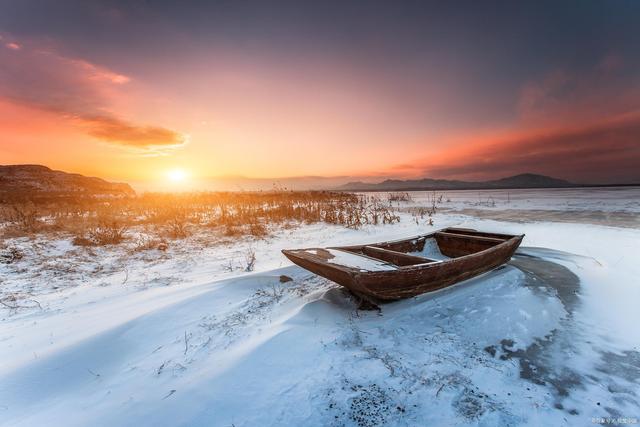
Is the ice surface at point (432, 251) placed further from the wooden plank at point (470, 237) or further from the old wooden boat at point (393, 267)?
the old wooden boat at point (393, 267)

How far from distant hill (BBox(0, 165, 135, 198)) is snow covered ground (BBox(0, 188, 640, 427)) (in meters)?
23.7

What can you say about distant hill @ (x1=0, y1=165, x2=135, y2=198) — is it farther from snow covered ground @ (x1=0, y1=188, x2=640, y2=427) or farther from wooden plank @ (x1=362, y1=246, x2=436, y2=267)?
wooden plank @ (x1=362, y1=246, x2=436, y2=267)

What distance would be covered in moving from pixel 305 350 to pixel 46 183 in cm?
3388

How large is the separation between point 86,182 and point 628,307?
3940cm

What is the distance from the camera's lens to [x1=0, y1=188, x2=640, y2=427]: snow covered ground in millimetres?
2150

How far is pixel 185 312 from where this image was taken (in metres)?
3.70

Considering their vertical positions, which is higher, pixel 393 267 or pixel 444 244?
pixel 393 267

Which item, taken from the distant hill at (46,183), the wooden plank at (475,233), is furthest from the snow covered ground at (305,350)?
the distant hill at (46,183)

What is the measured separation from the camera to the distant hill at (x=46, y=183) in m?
22.3

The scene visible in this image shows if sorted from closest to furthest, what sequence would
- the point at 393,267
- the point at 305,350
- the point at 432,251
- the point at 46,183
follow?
the point at 305,350
the point at 393,267
the point at 432,251
the point at 46,183

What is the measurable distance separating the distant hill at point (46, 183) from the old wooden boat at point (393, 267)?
1024 inches

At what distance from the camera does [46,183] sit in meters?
25.3

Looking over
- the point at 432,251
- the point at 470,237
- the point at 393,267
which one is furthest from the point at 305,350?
the point at 470,237

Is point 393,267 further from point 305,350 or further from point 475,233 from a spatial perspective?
point 475,233
